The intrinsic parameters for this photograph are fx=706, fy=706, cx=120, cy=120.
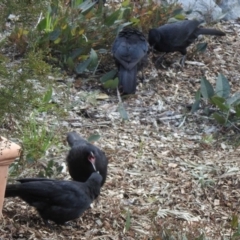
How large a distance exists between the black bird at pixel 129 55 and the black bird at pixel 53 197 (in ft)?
8.24

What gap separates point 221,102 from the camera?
6227mm

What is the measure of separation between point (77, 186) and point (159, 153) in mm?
1463

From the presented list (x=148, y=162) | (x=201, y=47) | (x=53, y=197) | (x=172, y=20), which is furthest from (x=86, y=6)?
(x=53, y=197)

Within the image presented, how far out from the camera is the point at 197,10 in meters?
8.98

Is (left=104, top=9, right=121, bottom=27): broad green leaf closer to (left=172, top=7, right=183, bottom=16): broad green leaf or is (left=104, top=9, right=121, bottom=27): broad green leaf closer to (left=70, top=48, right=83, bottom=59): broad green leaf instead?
(left=70, top=48, right=83, bottom=59): broad green leaf

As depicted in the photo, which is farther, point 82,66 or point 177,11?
point 177,11

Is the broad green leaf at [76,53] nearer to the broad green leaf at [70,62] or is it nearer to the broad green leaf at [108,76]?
the broad green leaf at [70,62]

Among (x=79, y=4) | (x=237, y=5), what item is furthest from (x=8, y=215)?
(x=237, y=5)

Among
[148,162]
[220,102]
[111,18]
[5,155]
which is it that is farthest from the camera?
[111,18]

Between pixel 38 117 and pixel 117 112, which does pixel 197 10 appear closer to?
pixel 117 112

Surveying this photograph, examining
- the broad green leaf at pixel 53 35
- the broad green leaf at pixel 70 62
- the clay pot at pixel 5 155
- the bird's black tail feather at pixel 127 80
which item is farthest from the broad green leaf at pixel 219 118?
the clay pot at pixel 5 155

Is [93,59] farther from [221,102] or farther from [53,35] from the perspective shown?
[221,102]

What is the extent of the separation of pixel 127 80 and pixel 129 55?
0.28 metres

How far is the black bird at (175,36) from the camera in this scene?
25.0 ft
